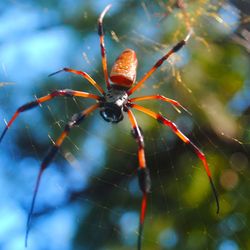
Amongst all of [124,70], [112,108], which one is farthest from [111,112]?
[124,70]

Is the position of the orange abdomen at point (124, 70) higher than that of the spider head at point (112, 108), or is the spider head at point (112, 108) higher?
the orange abdomen at point (124, 70)

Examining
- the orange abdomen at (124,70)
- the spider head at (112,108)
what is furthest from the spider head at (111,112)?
the orange abdomen at (124,70)

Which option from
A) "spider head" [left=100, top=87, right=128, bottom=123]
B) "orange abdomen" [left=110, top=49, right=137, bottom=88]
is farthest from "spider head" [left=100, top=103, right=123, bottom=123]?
"orange abdomen" [left=110, top=49, right=137, bottom=88]

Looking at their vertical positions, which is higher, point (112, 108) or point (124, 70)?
point (124, 70)

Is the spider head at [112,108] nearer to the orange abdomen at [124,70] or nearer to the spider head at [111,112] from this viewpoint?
the spider head at [111,112]

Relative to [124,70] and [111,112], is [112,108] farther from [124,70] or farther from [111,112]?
[124,70]

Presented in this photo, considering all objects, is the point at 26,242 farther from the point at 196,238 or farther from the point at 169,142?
the point at 169,142

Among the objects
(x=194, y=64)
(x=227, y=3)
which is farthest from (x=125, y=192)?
(x=227, y=3)

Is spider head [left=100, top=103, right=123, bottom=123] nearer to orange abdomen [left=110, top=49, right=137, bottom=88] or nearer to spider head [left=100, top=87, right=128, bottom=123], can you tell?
spider head [left=100, top=87, right=128, bottom=123]
